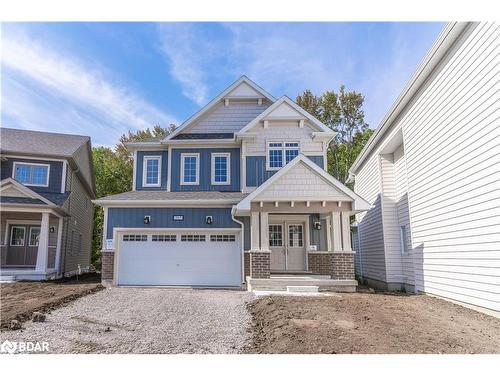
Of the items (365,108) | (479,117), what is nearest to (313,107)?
(365,108)

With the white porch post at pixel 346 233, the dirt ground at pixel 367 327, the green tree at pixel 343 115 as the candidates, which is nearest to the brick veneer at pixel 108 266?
the dirt ground at pixel 367 327

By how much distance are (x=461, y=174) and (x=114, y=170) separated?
24.0 meters

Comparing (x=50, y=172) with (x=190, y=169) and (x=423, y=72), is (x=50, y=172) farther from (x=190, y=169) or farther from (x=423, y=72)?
(x=423, y=72)

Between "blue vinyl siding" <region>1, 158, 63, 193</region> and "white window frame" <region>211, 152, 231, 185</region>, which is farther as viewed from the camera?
"blue vinyl siding" <region>1, 158, 63, 193</region>

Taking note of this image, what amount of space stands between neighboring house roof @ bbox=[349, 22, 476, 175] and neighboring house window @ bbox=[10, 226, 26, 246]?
15.9m

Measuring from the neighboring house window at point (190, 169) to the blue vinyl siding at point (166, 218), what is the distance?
68.8 inches

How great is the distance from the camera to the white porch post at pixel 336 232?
10.4 meters

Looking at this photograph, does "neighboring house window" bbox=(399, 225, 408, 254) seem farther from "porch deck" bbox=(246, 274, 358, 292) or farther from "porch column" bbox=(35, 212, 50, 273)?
"porch column" bbox=(35, 212, 50, 273)

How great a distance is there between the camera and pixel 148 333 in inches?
216

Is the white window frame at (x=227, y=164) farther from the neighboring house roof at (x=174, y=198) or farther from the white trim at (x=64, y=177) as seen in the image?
the white trim at (x=64, y=177)

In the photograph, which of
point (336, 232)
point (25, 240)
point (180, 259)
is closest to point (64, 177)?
point (25, 240)

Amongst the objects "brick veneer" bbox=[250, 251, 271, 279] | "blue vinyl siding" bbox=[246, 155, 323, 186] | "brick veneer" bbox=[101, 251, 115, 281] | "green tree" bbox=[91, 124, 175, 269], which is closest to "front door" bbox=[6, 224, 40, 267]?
"brick veneer" bbox=[101, 251, 115, 281]

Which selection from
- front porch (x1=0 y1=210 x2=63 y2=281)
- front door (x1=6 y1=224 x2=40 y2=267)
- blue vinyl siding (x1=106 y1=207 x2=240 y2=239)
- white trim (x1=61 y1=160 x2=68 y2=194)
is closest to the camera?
blue vinyl siding (x1=106 y1=207 x2=240 y2=239)

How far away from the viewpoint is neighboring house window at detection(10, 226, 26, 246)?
51.4 feet
